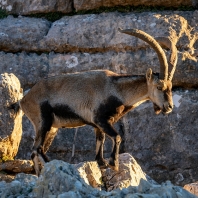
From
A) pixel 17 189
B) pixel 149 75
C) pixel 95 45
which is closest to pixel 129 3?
pixel 95 45

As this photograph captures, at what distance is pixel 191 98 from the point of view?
1293 centimetres

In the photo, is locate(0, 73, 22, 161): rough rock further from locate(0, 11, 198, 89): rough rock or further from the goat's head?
locate(0, 11, 198, 89): rough rock

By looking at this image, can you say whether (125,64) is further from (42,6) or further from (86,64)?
(42,6)

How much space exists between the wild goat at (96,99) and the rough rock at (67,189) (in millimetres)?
3039

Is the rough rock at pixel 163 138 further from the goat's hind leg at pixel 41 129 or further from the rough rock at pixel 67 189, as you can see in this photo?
the rough rock at pixel 67 189

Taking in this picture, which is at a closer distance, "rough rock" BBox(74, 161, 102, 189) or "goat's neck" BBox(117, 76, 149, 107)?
"rough rock" BBox(74, 161, 102, 189)

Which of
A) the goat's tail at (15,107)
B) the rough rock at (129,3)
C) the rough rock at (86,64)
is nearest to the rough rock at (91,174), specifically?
the goat's tail at (15,107)

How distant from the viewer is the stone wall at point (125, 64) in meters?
12.8

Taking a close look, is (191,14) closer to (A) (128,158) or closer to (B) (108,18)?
(B) (108,18)

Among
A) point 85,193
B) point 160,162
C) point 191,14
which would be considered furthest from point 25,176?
point 191,14

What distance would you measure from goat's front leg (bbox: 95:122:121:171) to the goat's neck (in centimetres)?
51

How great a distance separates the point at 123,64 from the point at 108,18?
0.97 metres

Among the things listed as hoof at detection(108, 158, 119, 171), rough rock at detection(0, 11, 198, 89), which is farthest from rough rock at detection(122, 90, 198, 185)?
hoof at detection(108, 158, 119, 171)

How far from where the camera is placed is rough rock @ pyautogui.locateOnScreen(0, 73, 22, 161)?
10812mm
